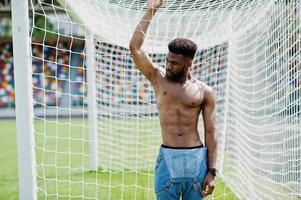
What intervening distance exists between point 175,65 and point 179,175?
2.30ft

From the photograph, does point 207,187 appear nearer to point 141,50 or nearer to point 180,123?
point 180,123

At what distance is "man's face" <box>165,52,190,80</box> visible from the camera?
375cm

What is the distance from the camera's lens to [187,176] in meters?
3.81

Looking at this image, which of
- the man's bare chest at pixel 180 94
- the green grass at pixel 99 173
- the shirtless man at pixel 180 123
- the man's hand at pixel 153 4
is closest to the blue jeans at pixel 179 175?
the shirtless man at pixel 180 123

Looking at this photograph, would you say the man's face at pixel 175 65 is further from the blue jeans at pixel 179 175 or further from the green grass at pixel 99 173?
the green grass at pixel 99 173

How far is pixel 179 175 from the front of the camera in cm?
380

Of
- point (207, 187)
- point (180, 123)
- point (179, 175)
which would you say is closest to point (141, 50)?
point (180, 123)

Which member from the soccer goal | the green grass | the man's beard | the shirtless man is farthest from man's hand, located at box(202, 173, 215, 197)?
the green grass

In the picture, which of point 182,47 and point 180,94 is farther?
point 180,94

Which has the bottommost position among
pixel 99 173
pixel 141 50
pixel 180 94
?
pixel 99 173

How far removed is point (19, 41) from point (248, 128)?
3.22 meters

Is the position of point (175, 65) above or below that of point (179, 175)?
above

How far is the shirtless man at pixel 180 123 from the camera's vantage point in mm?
3801

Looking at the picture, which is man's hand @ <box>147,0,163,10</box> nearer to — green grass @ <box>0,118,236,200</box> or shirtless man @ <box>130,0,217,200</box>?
shirtless man @ <box>130,0,217,200</box>
